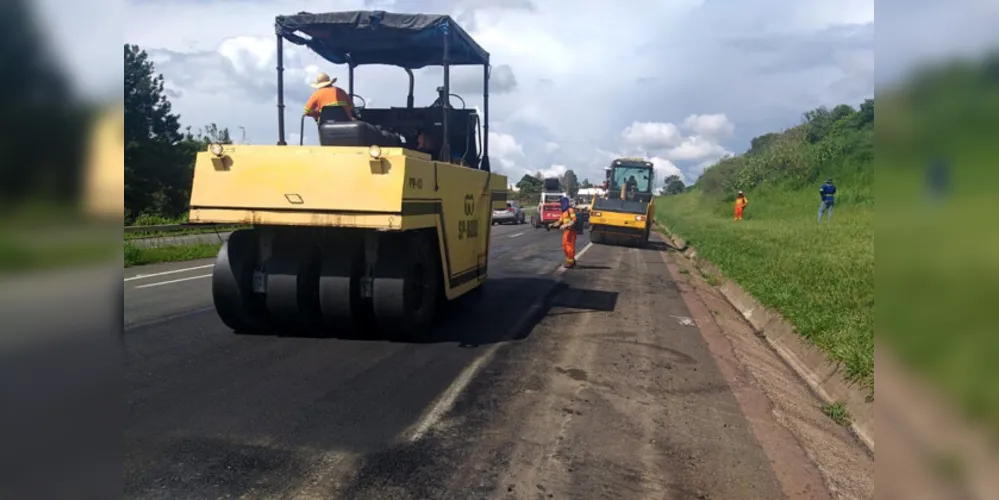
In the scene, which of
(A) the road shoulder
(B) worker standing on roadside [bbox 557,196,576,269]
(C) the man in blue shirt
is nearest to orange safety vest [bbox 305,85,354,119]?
(A) the road shoulder

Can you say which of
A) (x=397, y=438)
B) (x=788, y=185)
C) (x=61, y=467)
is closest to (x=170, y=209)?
(x=397, y=438)

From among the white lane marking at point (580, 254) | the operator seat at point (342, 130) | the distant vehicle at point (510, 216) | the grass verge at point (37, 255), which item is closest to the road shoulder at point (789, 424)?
the grass verge at point (37, 255)

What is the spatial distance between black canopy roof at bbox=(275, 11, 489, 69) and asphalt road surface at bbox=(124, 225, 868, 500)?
3496 millimetres

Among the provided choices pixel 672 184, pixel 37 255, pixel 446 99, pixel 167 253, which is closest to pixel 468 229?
pixel 446 99

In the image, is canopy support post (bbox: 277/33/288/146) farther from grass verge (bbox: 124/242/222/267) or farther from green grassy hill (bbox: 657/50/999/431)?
grass verge (bbox: 124/242/222/267)

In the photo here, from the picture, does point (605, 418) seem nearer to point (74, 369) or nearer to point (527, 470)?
point (527, 470)

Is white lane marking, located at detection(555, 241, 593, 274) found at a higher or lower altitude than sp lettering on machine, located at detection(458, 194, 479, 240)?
lower

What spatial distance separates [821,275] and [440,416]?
8.17 m

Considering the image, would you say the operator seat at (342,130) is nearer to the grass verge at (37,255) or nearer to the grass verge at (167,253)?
the grass verge at (37,255)

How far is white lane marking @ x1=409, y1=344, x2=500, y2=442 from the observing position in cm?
532

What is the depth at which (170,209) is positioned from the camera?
23766mm

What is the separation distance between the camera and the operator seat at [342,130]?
837 centimetres

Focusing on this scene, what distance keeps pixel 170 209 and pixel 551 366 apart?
19.5m

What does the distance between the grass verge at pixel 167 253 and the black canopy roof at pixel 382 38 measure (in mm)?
8738
